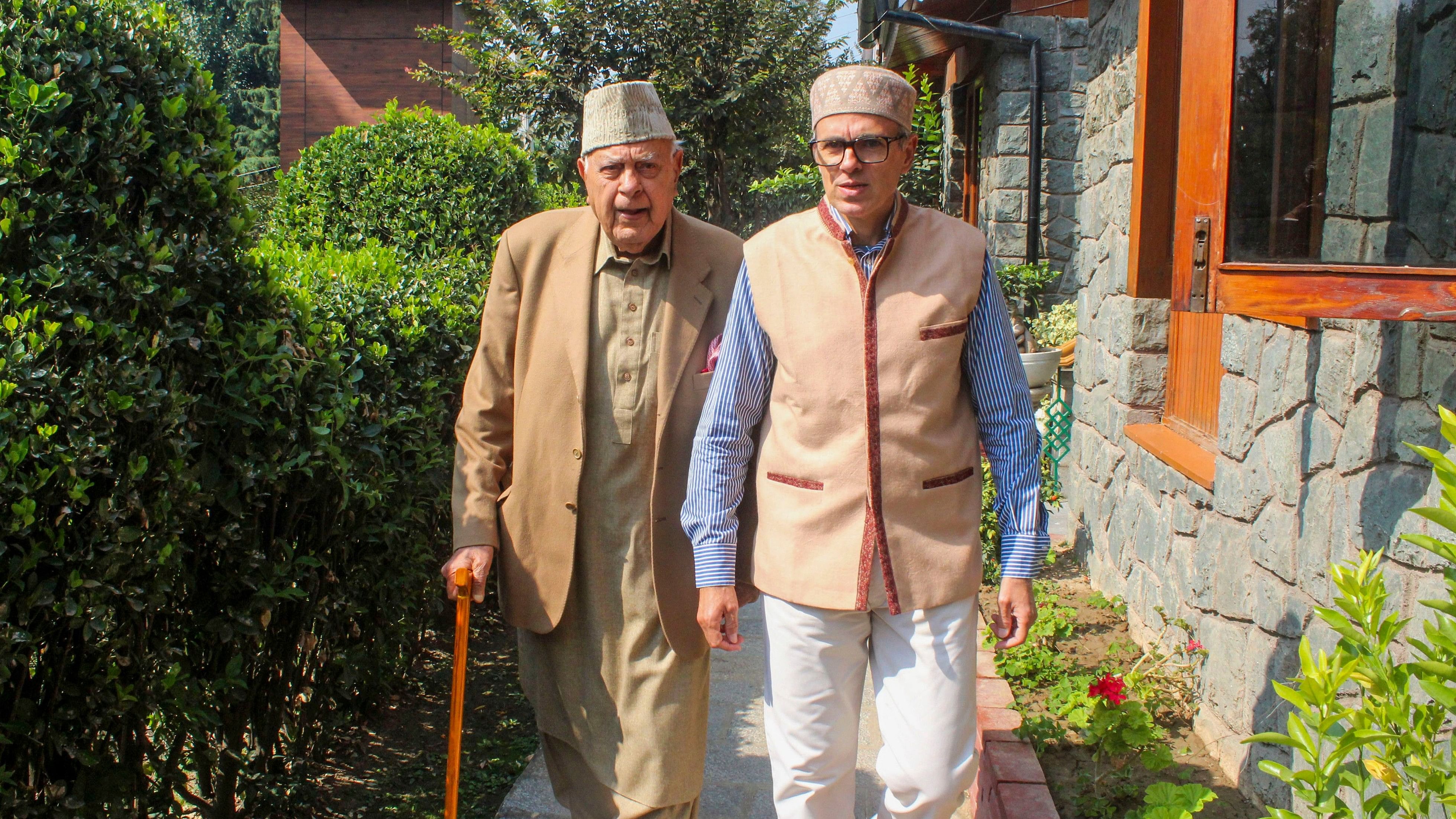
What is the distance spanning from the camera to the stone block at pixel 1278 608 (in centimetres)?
294

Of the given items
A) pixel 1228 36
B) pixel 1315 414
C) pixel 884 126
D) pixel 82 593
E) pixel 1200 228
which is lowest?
pixel 82 593

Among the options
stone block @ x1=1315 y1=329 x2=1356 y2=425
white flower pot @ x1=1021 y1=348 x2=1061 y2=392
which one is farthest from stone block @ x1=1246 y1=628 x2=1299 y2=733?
white flower pot @ x1=1021 y1=348 x2=1061 y2=392

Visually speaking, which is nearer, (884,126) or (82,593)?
(82,593)

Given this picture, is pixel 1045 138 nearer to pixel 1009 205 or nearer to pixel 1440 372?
pixel 1009 205

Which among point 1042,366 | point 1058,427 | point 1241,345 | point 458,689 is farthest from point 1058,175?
point 458,689

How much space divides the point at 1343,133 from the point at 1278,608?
1325 millimetres

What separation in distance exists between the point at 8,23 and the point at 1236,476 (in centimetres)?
336

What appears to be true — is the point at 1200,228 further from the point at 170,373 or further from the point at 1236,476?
the point at 170,373

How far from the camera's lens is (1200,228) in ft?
7.64

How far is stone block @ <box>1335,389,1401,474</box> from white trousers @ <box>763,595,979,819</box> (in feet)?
3.02

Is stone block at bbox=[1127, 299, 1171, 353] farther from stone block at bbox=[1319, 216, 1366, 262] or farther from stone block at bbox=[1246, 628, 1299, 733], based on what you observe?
stone block at bbox=[1319, 216, 1366, 262]

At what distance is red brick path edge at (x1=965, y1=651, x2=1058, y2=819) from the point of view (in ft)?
9.97

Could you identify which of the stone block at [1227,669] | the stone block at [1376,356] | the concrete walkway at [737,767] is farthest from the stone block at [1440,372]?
the concrete walkway at [737,767]

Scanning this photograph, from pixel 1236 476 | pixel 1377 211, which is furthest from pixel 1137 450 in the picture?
pixel 1377 211
